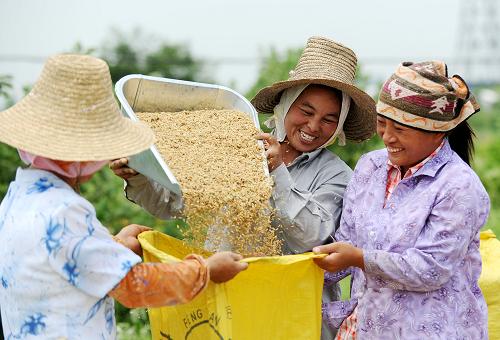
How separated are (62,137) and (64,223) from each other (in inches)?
9.7

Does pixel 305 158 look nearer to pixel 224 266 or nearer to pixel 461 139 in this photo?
pixel 461 139

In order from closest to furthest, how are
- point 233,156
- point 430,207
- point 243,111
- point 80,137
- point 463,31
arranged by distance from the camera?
point 80,137 → point 430,207 → point 233,156 → point 243,111 → point 463,31

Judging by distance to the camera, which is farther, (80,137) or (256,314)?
(256,314)

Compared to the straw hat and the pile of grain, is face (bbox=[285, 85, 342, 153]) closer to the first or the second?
the straw hat

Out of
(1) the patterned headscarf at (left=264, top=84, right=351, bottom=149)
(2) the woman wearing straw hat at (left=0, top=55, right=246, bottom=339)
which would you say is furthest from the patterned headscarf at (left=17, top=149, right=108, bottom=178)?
(1) the patterned headscarf at (left=264, top=84, right=351, bottom=149)

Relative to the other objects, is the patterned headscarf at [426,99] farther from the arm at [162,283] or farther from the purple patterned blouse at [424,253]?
the arm at [162,283]

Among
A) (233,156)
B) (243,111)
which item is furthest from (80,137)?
(243,111)

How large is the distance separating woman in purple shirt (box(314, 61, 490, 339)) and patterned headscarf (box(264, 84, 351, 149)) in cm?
37

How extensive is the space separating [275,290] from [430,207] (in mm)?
603

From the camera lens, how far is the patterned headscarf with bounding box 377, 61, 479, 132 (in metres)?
3.14

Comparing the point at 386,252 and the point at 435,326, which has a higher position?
the point at 386,252

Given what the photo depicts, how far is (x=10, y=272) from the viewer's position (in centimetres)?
268

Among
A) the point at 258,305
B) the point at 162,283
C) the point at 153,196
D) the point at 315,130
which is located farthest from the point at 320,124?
the point at 162,283

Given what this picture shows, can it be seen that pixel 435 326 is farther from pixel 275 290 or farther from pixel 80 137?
pixel 80 137
